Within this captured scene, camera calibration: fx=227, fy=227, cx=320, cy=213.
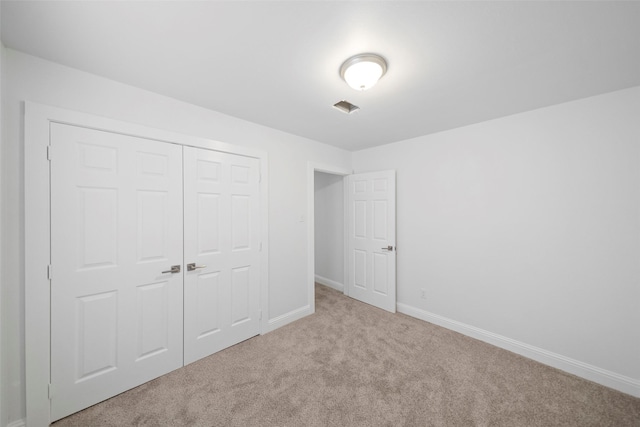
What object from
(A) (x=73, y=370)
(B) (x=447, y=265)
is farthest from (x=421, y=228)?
(A) (x=73, y=370)

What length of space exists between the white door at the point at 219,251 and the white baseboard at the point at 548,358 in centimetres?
236

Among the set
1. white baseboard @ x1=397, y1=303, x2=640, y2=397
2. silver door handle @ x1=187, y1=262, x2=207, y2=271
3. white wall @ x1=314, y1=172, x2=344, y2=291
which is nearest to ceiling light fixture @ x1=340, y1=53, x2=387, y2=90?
silver door handle @ x1=187, y1=262, x2=207, y2=271

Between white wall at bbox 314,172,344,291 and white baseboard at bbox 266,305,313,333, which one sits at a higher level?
white wall at bbox 314,172,344,291

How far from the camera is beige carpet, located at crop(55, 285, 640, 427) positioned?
1598 mm

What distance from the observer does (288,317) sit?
116 inches

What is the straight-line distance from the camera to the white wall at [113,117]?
1436 millimetres

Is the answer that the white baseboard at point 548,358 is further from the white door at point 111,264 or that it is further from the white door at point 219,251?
the white door at point 111,264

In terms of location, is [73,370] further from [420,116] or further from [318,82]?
[420,116]

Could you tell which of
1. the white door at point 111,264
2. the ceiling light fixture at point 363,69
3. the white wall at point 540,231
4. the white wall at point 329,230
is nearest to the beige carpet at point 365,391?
the white door at point 111,264

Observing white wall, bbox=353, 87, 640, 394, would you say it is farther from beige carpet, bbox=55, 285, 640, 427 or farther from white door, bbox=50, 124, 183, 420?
white door, bbox=50, 124, 183, 420

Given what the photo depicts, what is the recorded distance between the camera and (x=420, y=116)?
2.44 meters

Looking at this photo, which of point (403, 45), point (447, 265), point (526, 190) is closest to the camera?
point (403, 45)

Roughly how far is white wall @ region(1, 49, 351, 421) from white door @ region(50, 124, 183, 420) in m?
0.16

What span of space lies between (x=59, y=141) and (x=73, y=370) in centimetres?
163
